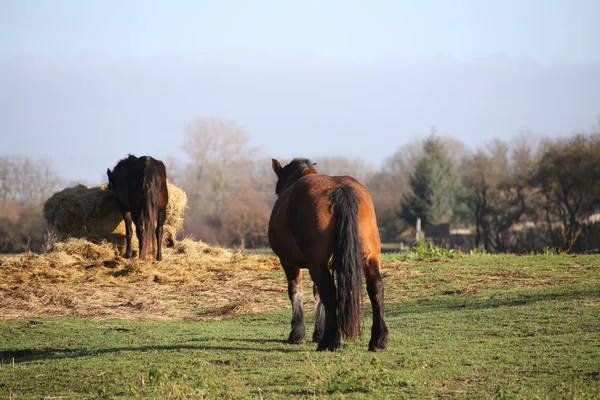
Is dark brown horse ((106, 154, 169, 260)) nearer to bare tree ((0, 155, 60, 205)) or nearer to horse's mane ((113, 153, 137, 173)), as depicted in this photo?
horse's mane ((113, 153, 137, 173))

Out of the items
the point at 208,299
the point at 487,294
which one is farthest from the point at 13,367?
the point at 487,294

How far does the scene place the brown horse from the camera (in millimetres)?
7555

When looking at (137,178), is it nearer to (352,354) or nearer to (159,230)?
(159,230)

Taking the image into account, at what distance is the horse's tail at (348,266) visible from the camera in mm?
7520

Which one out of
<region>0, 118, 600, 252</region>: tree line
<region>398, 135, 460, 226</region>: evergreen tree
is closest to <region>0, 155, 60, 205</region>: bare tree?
<region>0, 118, 600, 252</region>: tree line

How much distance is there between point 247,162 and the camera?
6769 centimetres

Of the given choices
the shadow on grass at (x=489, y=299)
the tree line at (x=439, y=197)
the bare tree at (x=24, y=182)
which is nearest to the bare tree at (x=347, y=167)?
the tree line at (x=439, y=197)

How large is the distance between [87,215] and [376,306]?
11681mm

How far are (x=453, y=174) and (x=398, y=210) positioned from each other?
213 inches

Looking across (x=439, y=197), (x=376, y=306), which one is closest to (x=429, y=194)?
(x=439, y=197)

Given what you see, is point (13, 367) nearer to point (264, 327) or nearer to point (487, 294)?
point (264, 327)

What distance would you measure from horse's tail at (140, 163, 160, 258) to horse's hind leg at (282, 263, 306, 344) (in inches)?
323

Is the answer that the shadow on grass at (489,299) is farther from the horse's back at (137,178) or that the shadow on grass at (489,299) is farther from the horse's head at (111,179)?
the horse's head at (111,179)

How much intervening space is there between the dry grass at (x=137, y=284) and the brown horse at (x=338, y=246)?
427cm
